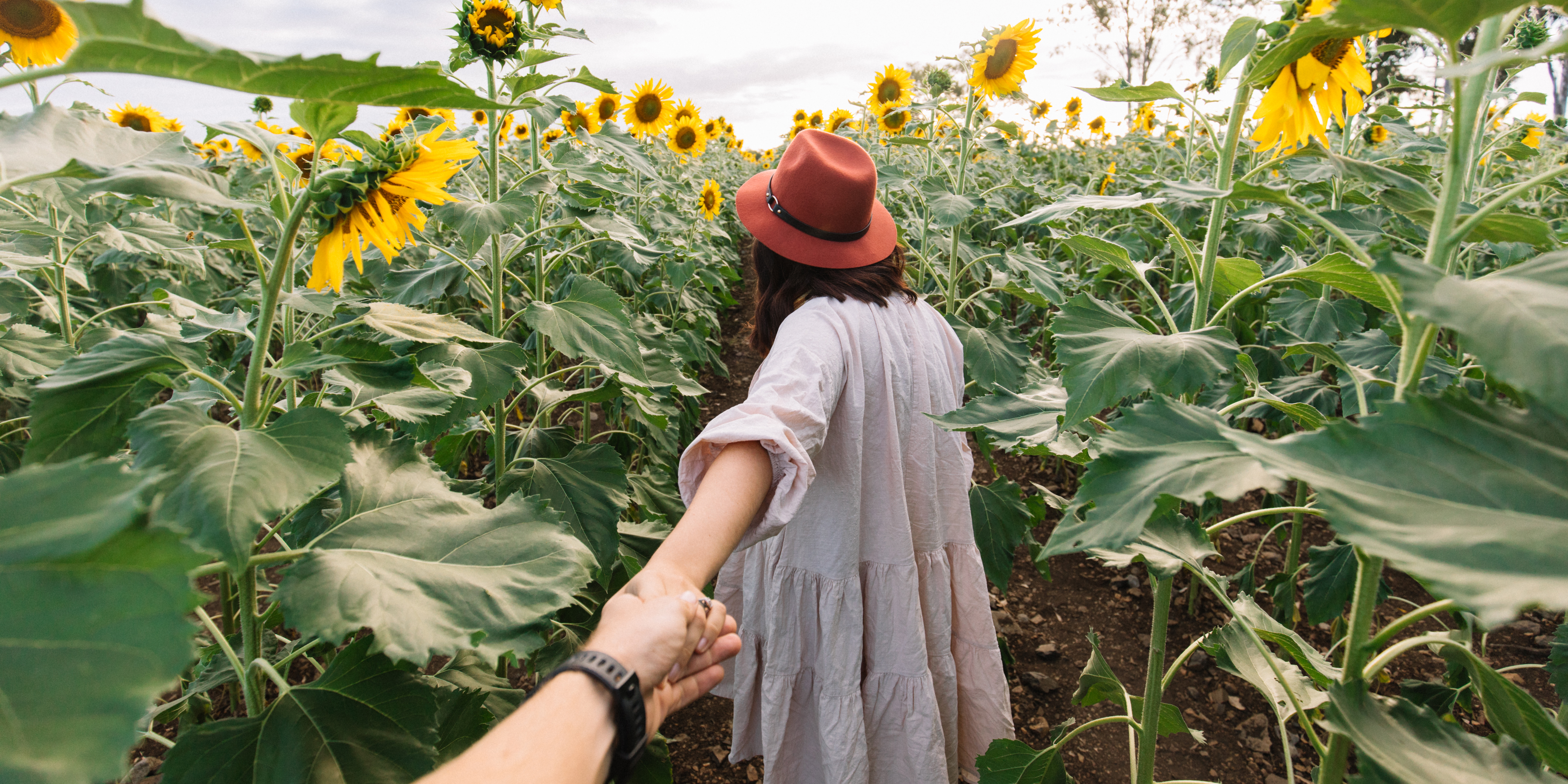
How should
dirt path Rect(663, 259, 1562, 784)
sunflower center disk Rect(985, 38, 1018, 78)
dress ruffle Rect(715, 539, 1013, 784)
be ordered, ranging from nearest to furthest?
dress ruffle Rect(715, 539, 1013, 784), dirt path Rect(663, 259, 1562, 784), sunflower center disk Rect(985, 38, 1018, 78)

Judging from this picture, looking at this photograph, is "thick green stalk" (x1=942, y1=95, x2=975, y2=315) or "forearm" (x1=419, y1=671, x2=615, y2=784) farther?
"thick green stalk" (x1=942, y1=95, x2=975, y2=315)

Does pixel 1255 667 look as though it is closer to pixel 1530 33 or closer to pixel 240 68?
pixel 240 68

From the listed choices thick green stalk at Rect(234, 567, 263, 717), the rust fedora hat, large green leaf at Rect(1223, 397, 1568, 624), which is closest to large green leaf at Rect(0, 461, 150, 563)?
thick green stalk at Rect(234, 567, 263, 717)

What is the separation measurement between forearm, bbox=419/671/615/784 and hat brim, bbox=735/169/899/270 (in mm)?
1150

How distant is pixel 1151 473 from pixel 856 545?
92 cm

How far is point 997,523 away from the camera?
2.21 metres

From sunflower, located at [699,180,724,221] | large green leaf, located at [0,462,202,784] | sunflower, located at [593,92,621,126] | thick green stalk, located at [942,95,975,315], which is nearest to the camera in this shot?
large green leaf, located at [0,462,202,784]

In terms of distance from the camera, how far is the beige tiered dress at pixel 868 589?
1619 millimetres

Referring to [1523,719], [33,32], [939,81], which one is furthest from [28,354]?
[939,81]

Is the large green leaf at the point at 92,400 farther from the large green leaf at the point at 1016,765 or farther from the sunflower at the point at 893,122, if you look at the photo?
the sunflower at the point at 893,122

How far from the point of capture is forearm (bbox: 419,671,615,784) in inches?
25.5

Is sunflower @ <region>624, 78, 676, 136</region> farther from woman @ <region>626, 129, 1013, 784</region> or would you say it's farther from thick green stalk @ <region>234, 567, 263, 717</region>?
thick green stalk @ <region>234, 567, 263, 717</region>

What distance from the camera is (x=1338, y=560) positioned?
1.86 meters

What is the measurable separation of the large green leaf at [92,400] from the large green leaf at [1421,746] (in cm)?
133
